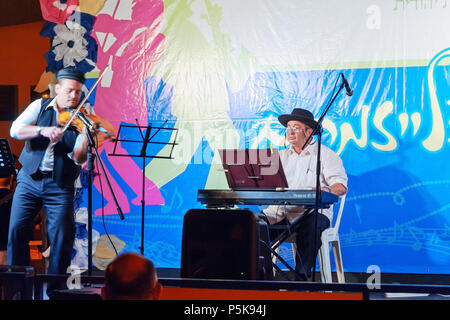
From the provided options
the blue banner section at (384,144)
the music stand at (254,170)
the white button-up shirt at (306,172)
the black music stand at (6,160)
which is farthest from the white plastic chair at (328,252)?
the black music stand at (6,160)

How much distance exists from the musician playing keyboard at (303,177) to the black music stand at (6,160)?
205cm

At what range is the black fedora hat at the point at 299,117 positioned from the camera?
5.24m

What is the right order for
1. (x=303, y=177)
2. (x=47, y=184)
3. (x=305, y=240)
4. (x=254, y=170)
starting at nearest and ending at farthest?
1. (x=47, y=184)
2. (x=254, y=170)
3. (x=305, y=240)
4. (x=303, y=177)

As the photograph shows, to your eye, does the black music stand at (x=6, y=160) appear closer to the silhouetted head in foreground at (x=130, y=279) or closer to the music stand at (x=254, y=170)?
the music stand at (x=254, y=170)

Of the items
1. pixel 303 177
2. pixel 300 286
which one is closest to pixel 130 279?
pixel 300 286

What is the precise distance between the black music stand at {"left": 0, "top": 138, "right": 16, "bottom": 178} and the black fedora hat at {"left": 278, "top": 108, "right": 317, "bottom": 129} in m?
2.45

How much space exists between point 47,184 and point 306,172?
7.44 ft

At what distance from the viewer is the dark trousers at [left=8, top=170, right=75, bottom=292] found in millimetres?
3766

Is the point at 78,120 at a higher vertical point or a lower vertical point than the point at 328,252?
higher

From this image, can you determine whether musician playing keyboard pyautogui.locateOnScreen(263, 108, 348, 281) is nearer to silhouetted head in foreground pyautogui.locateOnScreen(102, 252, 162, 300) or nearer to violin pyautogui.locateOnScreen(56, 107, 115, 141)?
violin pyautogui.locateOnScreen(56, 107, 115, 141)

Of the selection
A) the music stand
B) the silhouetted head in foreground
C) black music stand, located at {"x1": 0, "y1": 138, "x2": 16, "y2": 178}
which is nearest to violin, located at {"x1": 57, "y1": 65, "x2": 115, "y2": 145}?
black music stand, located at {"x1": 0, "y1": 138, "x2": 16, "y2": 178}

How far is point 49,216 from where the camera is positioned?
3.89 metres

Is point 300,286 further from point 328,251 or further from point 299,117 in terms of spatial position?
point 299,117
